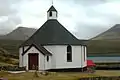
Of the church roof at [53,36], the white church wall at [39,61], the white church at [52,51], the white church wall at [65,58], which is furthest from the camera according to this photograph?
the church roof at [53,36]

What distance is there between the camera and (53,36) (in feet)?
205

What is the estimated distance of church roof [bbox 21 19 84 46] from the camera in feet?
202

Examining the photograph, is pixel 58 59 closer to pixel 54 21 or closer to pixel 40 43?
pixel 40 43

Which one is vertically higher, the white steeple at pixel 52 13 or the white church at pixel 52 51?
the white steeple at pixel 52 13

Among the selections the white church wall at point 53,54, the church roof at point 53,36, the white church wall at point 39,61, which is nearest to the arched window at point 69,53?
the church roof at point 53,36

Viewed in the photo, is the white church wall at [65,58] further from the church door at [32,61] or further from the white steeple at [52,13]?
the white steeple at [52,13]

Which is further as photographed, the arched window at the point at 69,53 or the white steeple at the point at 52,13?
the white steeple at the point at 52,13

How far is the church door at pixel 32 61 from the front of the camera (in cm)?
6006

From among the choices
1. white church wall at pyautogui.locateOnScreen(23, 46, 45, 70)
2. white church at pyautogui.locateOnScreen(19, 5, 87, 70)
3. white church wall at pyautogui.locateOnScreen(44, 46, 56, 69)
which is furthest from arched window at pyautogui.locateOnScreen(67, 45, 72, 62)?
white church wall at pyautogui.locateOnScreen(23, 46, 45, 70)

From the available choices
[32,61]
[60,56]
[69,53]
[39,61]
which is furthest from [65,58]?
[32,61]

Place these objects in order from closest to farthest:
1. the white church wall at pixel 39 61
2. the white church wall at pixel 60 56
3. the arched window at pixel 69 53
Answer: the white church wall at pixel 39 61, the white church wall at pixel 60 56, the arched window at pixel 69 53

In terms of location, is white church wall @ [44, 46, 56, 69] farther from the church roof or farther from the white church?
the church roof

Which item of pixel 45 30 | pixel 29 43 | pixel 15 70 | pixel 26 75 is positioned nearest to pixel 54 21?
pixel 45 30

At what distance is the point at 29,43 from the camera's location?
62.6 meters
